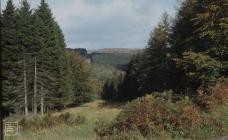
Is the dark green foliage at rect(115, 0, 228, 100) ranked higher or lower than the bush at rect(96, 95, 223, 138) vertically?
higher

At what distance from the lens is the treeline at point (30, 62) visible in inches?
2805

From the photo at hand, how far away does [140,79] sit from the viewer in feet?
307

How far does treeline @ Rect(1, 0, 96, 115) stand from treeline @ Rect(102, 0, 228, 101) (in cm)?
1262

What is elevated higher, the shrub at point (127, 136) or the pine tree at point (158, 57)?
the pine tree at point (158, 57)

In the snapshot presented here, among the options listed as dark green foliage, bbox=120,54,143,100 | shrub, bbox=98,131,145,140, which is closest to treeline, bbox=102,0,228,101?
shrub, bbox=98,131,145,140

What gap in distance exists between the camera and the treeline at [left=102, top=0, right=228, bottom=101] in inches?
1608

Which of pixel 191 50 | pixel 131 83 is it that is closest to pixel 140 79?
pixel 131 83

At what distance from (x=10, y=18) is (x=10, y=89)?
8.65m

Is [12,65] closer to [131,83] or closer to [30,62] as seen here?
[30,62]

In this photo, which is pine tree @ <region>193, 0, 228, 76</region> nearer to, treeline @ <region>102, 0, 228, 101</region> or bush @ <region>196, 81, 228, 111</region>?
treeline @ <region>102, 0, 228, 101</region>

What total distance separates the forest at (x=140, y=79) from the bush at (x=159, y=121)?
0.03 meters

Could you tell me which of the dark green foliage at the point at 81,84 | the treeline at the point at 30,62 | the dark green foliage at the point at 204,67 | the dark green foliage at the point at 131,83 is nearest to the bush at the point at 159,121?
the dark green foliage at the point at 204,67

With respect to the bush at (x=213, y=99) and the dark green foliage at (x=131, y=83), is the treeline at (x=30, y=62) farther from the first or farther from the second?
the bush at (x=213, y=99)

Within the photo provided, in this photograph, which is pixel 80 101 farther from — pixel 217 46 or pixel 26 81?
pixel 217 46
